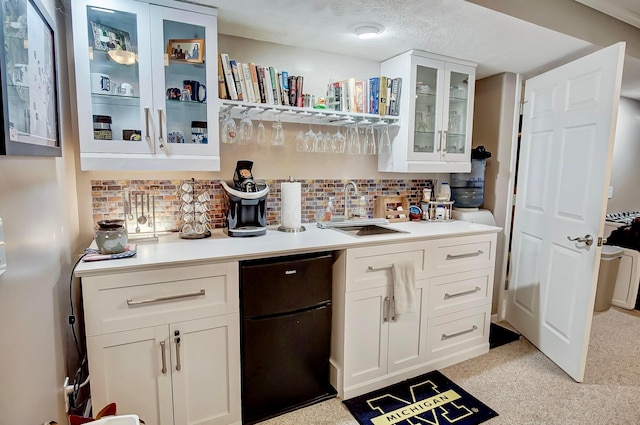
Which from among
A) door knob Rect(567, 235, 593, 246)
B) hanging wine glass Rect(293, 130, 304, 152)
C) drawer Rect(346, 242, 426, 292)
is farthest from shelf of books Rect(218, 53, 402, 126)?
door knob Rect(567, 235, 593, 246)

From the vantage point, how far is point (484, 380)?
2258 millimetres

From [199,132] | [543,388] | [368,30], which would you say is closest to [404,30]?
[368,30]

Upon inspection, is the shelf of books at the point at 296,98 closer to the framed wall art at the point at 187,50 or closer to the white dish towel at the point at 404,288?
the framed wall art at the point at 187,50

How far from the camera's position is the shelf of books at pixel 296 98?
77.9 inches

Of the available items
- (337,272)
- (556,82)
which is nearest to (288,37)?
(337,272)

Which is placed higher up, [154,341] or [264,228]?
[264,228]

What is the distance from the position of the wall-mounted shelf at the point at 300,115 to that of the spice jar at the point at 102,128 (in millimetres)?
572

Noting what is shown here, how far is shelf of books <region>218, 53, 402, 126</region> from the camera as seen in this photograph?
6.49ft

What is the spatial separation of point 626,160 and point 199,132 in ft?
16.4

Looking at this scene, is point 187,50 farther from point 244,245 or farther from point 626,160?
point 626,160

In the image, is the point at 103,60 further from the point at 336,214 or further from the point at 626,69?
the point at 626,69

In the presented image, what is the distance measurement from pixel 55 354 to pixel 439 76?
274cm

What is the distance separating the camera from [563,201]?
2.35 meters

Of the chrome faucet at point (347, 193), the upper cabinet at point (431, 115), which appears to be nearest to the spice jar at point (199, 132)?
the chrome faucet at point (347, 193)
